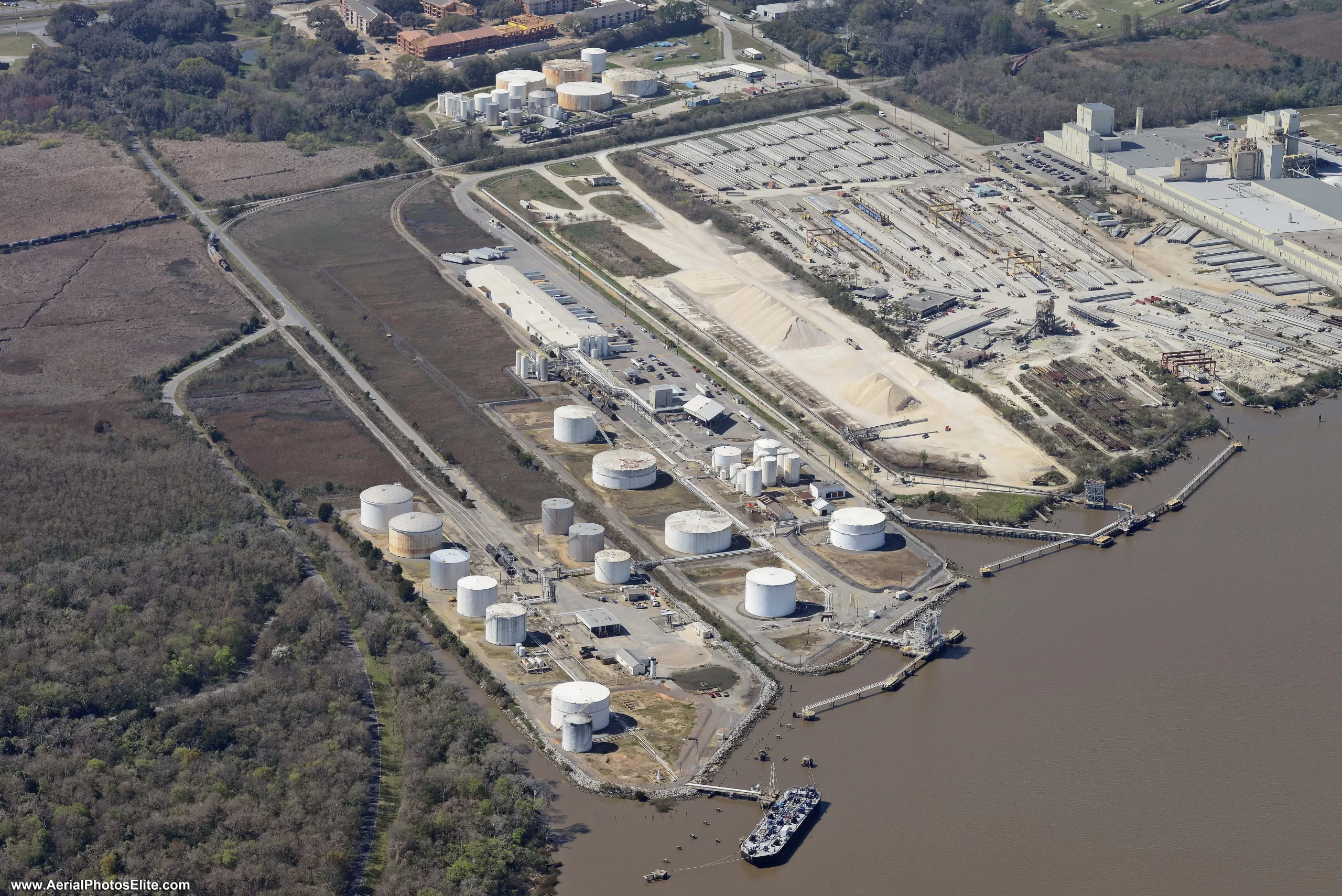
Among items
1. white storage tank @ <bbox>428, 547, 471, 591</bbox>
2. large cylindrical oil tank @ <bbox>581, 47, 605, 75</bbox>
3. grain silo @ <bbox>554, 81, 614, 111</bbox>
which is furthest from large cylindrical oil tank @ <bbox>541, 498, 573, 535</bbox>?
large cylindrical oil tank @ <bbox>581, 47, 605, 75</bbox>

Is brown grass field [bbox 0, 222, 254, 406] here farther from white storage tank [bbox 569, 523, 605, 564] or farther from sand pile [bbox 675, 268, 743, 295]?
white storage tank [bbox 569, 523, 605, 564]

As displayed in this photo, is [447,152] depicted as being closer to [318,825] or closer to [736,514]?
[736,514]

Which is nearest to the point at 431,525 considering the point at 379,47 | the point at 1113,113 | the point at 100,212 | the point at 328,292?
the point at 328,292

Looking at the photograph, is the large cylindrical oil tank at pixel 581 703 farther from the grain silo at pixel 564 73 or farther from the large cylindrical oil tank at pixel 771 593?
the grain silo at pixel 564 73

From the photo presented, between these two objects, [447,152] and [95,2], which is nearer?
[447,152]

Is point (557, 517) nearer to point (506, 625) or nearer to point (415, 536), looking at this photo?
point (415, 536)
